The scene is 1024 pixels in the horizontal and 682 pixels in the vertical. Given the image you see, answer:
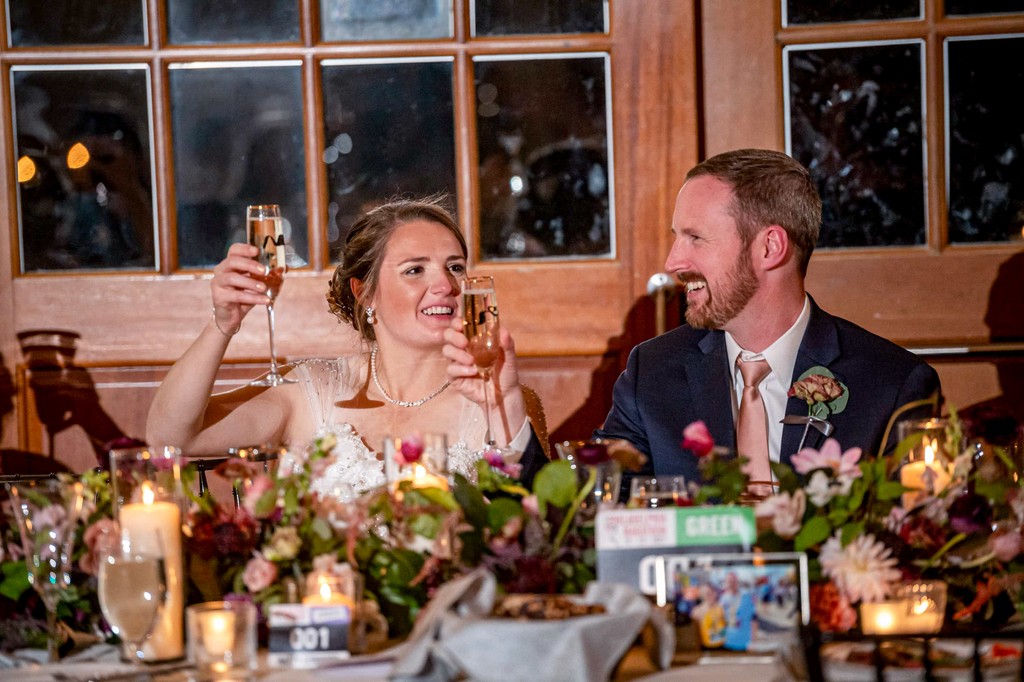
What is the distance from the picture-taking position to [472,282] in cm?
193

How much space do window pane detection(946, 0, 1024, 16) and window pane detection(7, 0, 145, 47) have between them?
80.6 inches

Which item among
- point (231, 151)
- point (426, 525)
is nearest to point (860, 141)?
point (231, 151)

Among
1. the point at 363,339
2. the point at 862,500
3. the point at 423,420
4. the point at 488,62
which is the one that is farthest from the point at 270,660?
the point at 488,62

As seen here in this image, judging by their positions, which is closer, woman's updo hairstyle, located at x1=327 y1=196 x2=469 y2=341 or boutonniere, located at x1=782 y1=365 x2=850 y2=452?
boutonniere, located at x1=782 y1=365 x2=850 y2=452

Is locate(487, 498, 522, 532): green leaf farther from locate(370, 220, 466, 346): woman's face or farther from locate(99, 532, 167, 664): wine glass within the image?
locate(370, 220, 466, 346): woman's face

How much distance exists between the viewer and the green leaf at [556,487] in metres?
1.44

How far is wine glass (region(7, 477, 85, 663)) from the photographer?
4.61ft

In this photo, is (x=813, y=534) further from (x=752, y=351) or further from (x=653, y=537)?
(x=752, y=351)

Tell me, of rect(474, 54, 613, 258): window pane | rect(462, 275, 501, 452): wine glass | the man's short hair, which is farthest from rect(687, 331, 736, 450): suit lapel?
rect(462, 275, 501, 452): wine glass

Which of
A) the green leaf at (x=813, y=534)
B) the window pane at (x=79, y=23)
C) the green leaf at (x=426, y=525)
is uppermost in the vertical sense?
the window pane at (x=79, y=23)

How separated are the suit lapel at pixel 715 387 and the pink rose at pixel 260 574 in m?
1.26

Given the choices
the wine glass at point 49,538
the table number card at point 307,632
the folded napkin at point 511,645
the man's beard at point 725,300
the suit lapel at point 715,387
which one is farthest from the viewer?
the man's beard at point 725,300

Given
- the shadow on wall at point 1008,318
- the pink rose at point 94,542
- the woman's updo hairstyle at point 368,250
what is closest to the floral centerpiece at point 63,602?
the pink rose at point 94,542

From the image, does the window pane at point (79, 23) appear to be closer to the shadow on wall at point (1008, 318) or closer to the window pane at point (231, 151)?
the window pane at point (231, 151)
